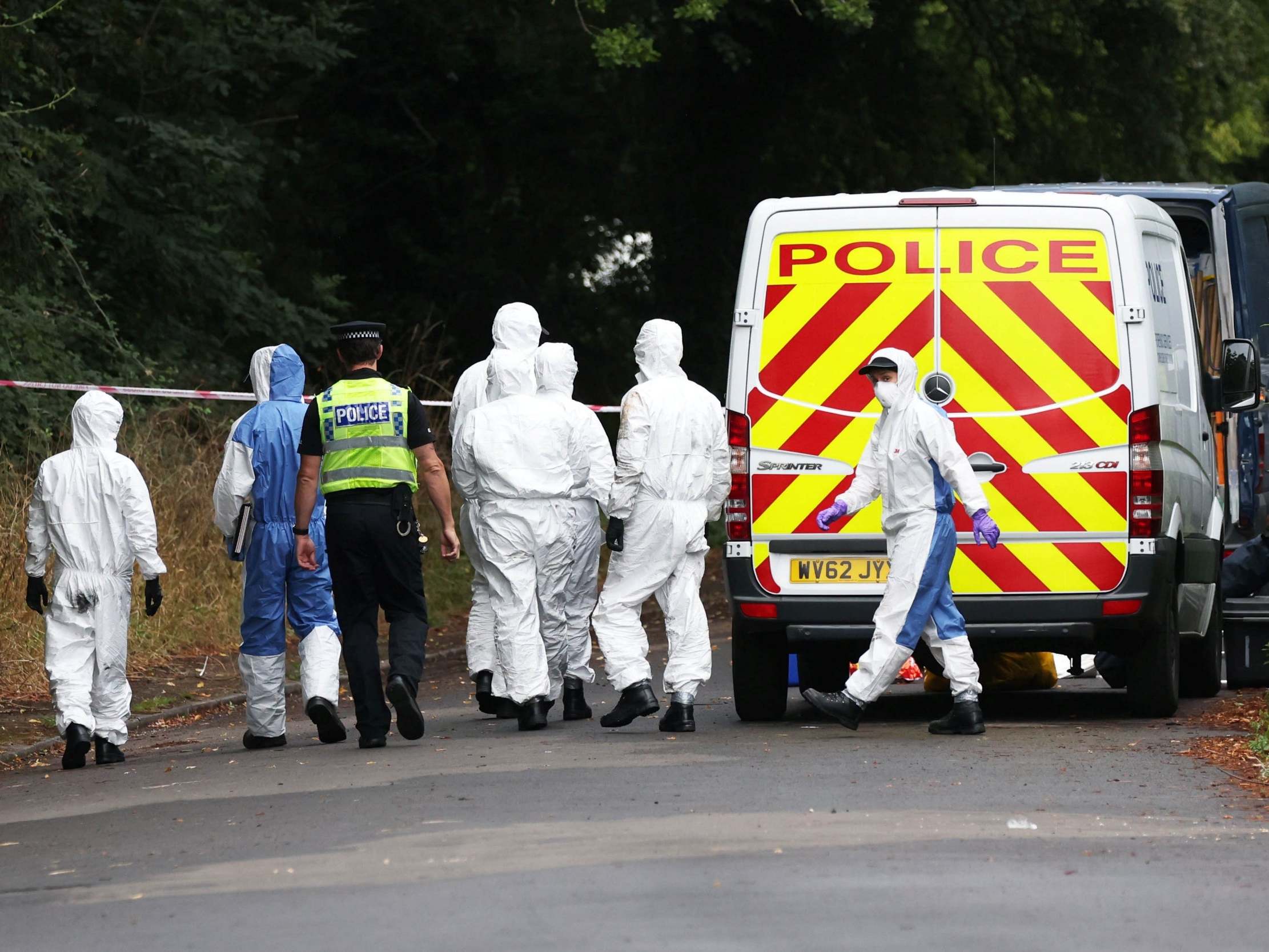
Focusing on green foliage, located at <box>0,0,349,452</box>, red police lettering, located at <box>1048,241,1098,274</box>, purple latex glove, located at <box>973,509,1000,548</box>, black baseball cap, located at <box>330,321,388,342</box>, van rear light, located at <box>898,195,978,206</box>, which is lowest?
purple latex glove, located at <box>973,509,1000,548</box>

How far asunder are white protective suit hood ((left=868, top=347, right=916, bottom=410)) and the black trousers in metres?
2.19

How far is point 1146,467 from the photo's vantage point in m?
10.6

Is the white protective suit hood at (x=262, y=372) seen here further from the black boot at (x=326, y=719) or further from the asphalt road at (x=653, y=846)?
the asphalt road at (x=653, y=846)

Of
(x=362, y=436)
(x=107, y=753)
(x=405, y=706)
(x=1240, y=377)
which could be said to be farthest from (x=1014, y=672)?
(x=107, y=753)

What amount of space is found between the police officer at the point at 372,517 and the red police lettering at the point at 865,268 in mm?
1966

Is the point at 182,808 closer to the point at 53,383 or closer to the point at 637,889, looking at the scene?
the point at 637,889

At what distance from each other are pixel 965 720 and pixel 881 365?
1.56 metres

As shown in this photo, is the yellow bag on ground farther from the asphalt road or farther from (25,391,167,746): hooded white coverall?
(25,391,167,746): hooded white coverall

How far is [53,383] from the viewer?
16938 millimetres

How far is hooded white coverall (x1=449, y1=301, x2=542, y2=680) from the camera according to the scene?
38.7 feet

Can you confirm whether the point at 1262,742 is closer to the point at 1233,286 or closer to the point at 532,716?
the point at 532,716

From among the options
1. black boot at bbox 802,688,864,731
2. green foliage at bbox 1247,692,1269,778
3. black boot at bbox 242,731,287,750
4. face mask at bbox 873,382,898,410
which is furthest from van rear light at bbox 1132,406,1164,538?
black boot at bbox 242,731,287,750

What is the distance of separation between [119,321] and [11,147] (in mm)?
3312

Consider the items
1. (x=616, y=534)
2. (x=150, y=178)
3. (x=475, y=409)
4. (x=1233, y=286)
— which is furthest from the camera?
(x=150, y=178)
